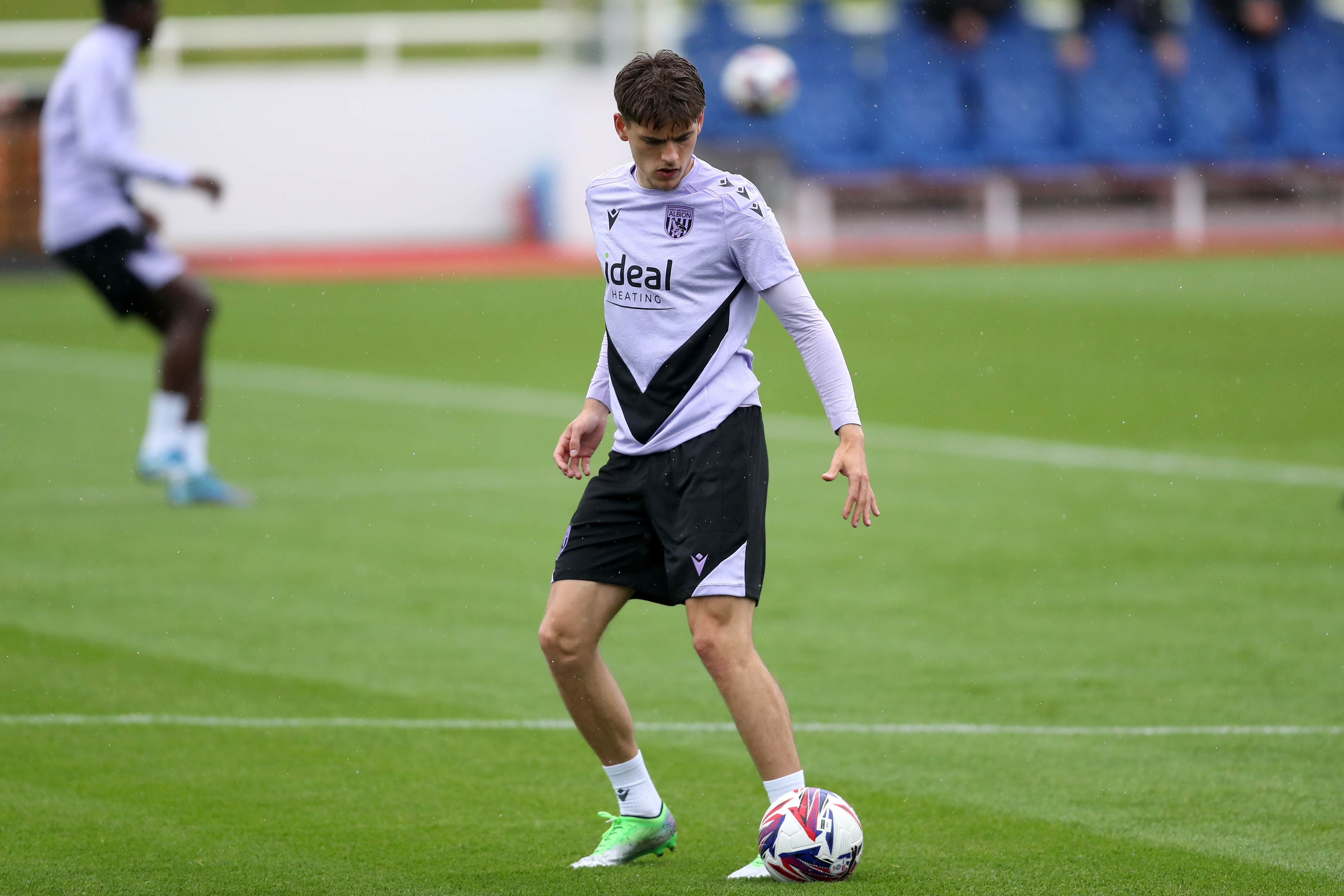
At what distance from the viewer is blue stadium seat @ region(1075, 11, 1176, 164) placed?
28703 millimetres

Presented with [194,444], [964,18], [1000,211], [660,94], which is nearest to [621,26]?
[964,18]

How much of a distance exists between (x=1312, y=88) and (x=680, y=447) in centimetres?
2791

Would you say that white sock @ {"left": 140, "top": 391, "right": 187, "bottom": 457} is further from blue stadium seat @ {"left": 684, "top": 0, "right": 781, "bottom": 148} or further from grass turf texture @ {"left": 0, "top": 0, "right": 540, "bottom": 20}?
grass turf texture @ {"left": 0, "top": 0, "right": 540, "bottom": 20}

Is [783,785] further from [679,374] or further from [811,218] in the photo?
[811,218]

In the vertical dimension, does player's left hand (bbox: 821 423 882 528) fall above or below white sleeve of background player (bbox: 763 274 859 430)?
below

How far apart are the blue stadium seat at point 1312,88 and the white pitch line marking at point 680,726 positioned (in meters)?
24.8

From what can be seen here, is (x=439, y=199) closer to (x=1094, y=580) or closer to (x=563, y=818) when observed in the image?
(x=1094, y=580)

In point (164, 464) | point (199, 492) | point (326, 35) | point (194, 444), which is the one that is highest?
point (326, 35)

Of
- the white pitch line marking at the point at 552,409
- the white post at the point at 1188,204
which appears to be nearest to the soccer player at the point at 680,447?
the white pitch line marking at the point at 552,409

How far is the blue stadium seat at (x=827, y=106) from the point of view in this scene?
27922 millimetres

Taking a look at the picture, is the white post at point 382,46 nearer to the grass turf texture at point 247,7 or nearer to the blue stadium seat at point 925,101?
the blue stadium seat at point 925,101

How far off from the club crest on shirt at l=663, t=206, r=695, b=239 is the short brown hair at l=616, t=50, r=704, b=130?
24cm

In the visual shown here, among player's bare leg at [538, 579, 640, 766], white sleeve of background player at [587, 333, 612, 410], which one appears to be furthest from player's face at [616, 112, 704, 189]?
player's bare leg at [538, 579, 640, 766]

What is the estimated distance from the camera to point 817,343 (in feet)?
15.0
